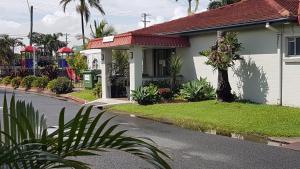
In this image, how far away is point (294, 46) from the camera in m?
16.0

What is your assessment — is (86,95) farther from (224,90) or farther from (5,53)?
(5,53)

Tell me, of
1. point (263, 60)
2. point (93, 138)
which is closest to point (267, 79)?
point (263, 60)

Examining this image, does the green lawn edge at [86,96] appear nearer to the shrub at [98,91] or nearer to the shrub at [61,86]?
the shrub at [98,91]

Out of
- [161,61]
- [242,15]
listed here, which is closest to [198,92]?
[242,15]

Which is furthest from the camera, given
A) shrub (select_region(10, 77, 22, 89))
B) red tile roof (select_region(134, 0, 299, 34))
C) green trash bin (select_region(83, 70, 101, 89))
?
shrub (select_region(10, 77, 22, 89))

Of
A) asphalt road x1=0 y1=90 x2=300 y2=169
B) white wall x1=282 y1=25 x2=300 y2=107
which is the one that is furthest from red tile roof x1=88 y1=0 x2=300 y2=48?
asphalt road x1=0 y1=90 x2=300 y2=169

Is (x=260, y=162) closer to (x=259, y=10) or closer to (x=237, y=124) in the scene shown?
(x=237, y=124)

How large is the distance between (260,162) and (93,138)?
652 centimetres

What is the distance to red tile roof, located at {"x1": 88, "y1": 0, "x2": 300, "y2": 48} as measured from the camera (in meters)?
16.8

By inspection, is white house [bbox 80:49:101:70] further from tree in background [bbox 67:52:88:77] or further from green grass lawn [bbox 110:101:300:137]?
green grass lawn [bbox 110:101:300:137]

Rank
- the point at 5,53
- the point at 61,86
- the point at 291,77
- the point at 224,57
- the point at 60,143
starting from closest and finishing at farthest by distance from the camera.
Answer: the point at 60,143 < the point at 291,77 < the point at 224,57 < the point at 61,86 < the point at 5,53

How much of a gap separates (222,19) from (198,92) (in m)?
3.55

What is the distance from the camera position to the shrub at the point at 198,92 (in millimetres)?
19188

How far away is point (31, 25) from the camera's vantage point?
46031 millimetres
